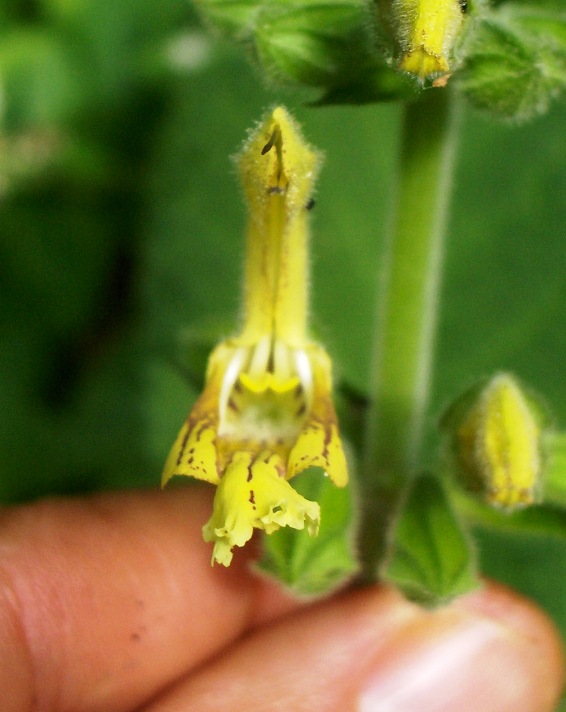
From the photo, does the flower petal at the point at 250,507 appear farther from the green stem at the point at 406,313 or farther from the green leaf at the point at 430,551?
the green stem at the point at 406,313

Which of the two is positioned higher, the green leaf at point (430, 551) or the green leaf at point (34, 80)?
the green leaf at point (34, 80)

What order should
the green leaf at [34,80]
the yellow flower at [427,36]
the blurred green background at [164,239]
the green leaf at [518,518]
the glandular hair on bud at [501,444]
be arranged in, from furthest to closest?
1. the green leaf at [34,80]
2. the blurred green background at [164,239]
3. the green leaf at [518,518]
4. the glandular hair on bud at [501,444]
5. the yellow flower at [427,36]

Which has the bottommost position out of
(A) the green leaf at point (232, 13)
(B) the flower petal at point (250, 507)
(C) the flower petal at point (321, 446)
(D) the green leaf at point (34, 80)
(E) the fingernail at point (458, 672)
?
(E) the fingernail at point (458, 672)

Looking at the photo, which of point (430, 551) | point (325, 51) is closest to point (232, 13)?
point (325, 51)

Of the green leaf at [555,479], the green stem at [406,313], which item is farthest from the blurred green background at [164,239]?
the green leaf at [555,479]

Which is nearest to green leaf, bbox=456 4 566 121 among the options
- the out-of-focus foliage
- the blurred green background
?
the out-of-focus foliage

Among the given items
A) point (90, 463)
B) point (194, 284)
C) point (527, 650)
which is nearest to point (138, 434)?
point (90, 463)
